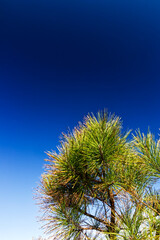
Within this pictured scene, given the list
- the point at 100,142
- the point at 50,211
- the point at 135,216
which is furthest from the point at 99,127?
the point at 50,211

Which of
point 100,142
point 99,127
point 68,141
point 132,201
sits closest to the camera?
point 132,201

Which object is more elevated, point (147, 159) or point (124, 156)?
point (124, 156)

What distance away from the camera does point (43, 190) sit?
3.19 m

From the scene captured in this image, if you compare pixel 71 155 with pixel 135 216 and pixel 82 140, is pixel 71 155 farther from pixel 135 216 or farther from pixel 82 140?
pixel 135 216

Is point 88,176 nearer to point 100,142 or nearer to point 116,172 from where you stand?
point 116,172

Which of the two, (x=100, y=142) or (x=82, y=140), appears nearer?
(x=100, y=142)

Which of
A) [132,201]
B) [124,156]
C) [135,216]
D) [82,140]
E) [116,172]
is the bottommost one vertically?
[135,216]

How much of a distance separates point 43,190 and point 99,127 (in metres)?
1.45

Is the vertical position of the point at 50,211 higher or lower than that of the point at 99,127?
lower

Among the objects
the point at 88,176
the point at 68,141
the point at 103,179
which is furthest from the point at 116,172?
the point at 68,141

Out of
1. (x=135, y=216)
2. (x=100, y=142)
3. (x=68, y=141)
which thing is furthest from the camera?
(x=68, y=141)

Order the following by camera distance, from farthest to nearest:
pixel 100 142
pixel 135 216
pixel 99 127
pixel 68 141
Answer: pixel 68 141 < pixel 99 127 < pixel 100 142 < pixel 135 216

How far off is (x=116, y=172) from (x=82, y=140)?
0.71 metres

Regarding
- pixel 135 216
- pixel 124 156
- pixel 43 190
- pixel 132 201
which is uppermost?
pixel 124 156
